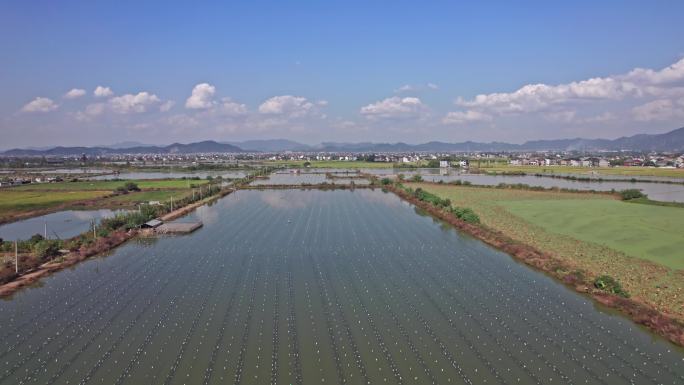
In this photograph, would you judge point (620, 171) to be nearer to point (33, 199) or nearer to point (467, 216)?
point (467, 216)

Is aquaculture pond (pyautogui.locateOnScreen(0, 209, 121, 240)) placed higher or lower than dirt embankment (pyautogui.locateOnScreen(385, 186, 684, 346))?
higher

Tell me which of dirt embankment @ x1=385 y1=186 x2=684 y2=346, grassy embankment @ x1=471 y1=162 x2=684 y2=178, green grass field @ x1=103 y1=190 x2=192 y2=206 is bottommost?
dirt embankment @ x1=385 y1=186 x2=684 y2=346

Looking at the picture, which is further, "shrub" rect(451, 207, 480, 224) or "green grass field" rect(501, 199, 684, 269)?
"shrub" rect(451, 207, 480, 224)

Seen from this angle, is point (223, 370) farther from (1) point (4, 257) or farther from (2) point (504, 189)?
(2) point (504, 189)

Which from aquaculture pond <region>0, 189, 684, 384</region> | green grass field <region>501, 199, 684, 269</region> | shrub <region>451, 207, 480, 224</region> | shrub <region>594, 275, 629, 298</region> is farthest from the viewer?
shrub <region>451, 207, 480, 224</region>

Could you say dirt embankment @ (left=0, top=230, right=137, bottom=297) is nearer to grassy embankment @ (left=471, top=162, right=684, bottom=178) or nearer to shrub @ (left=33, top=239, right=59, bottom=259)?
shrub @ (left=33, top=239, right=59, bottom=259)

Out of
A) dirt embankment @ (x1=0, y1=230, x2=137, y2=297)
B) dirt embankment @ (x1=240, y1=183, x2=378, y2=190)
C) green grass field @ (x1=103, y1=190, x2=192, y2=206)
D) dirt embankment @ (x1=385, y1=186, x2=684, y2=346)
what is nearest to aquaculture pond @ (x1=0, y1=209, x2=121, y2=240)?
dirt embankment @ (x1=0, y1=230, x2=137, y2=297)

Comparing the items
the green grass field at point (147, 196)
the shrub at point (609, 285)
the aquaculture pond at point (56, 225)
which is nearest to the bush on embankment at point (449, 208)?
the shrub at point (609, 285)

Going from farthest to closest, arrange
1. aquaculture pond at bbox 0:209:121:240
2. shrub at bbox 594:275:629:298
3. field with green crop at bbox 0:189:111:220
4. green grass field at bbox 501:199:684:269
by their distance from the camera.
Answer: field with green crop at bbox 0:189:111:220, aquaculture pond at bbox 0:209:121:240, green grass field at bbox 501:199:684:269, shrub at bbox 594:275:629:298

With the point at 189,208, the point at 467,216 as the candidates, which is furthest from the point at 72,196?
the point at 467,216
